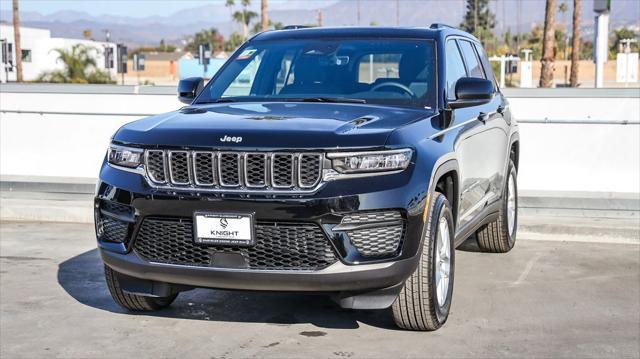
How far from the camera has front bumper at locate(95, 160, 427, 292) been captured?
502 centimetres

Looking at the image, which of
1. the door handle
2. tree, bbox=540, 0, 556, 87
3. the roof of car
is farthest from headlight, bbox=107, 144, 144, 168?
tree, bbox=540, 0, 556, 87

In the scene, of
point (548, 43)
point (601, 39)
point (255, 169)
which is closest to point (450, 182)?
point (255, 169)

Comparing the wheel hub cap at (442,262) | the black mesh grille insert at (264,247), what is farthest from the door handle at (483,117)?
the black mesh grille insert at (264,247)

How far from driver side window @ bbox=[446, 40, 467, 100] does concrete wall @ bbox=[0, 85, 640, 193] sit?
3.54 m

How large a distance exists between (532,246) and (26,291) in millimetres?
4518

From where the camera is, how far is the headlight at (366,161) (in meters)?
5.07

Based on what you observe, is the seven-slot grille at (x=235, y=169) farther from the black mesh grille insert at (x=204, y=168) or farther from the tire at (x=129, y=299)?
the tire at (x=129, y=299)

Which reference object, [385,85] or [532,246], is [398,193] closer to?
[385,85]

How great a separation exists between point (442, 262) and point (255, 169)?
1433mm

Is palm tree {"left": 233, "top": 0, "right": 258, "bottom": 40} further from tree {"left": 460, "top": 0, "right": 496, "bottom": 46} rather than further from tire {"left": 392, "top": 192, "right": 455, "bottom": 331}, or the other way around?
tire {"left": 392, "top": 192, "right": 455, "bottom": 331}

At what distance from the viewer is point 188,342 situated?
5.61 m

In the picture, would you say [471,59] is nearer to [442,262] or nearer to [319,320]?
[442,262]

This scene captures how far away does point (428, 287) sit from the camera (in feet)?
18.0

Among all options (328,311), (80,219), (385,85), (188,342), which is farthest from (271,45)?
(80,219)
